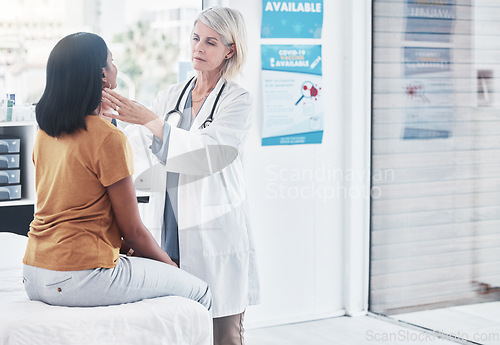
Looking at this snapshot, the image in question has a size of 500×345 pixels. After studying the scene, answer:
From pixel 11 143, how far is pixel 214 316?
3.67ft

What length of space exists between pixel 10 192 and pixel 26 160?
0.16 metres

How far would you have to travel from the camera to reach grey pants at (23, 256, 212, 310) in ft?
5.22

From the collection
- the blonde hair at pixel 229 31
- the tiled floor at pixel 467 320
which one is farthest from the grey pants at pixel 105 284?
the tiled floor at pixel 467 320

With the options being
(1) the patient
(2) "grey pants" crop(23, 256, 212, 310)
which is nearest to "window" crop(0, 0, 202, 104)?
(1) the patient

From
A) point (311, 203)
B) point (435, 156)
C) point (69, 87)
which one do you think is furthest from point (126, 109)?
point (435, 156)

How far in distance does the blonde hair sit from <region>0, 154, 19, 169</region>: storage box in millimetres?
956

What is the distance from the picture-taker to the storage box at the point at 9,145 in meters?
2.66

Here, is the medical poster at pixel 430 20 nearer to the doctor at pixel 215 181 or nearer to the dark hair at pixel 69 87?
the doctor at pixel 215 181

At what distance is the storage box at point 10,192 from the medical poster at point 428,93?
1.85m

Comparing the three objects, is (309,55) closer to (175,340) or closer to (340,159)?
(340,159)

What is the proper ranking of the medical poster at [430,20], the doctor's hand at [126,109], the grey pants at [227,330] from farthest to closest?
the medical poster at [430,20]
the grey pants at [227,330]
the doctor's hand at [126,109]

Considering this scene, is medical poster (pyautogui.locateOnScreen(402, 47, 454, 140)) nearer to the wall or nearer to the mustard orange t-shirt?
the wall

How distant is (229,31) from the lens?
2346 millimetres

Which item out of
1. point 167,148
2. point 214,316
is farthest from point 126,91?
point 214,316
